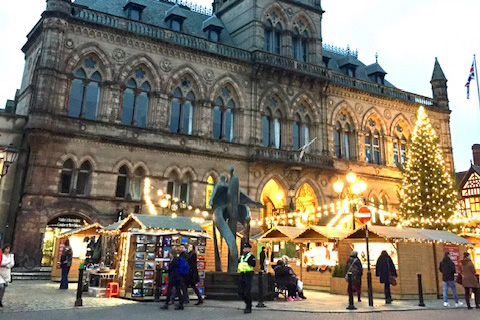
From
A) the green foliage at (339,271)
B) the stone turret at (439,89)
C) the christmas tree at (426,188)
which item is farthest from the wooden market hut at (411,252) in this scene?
the stone turret at (439,89)

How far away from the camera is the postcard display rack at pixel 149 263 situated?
47.9ft

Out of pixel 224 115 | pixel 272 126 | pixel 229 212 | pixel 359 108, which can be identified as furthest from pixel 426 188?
pixel 229 212

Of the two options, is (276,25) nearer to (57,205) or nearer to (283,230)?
(283,230)

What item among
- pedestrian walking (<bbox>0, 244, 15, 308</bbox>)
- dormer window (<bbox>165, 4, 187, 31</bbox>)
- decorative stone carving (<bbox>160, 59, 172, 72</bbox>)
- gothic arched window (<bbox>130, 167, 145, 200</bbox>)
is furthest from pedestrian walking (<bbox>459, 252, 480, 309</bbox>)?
dormer window (<bbox>165, 4, 187, 31</bbox>)

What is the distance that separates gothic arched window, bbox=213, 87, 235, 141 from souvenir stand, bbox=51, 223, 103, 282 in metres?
10.9

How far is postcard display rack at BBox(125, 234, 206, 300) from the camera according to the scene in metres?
14.6

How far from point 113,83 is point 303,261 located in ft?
48.9

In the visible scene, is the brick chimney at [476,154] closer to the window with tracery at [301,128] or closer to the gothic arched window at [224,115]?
the window with tracery at [301,128]

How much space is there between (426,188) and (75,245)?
72.0 feet

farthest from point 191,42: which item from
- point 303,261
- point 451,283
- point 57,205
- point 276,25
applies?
point 451,283

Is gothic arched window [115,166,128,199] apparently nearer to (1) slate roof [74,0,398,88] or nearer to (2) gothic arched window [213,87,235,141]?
(2) gothic arched window [213,87,235,141]

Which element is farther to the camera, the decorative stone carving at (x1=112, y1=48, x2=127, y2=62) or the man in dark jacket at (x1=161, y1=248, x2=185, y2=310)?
the decorative stone carving at (x1=112, y1=48, x2=127, y2=62)

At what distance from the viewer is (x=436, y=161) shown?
2986 centimetres

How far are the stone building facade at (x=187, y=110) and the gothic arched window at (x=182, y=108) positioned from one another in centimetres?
7
